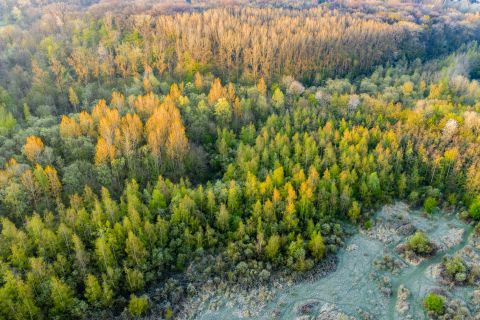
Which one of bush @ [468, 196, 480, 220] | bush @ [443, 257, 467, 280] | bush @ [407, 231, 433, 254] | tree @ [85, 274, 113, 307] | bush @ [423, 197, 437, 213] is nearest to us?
tree @ [85, 274, 113, 307]

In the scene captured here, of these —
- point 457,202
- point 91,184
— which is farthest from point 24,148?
point 457,202

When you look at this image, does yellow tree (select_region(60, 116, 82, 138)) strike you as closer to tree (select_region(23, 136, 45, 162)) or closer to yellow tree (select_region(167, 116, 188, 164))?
tree (select_region(23, 136, 45, 162))

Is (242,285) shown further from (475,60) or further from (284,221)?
(475,60)

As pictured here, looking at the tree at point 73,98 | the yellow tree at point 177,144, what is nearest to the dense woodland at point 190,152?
the yellow tree at point 177,144

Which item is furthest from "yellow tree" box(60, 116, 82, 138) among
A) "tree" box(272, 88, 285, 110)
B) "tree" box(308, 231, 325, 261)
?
"tree" box(308, 231, 325, 261)

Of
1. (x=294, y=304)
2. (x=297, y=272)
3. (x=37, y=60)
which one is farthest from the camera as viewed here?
(x=37, y=60)
